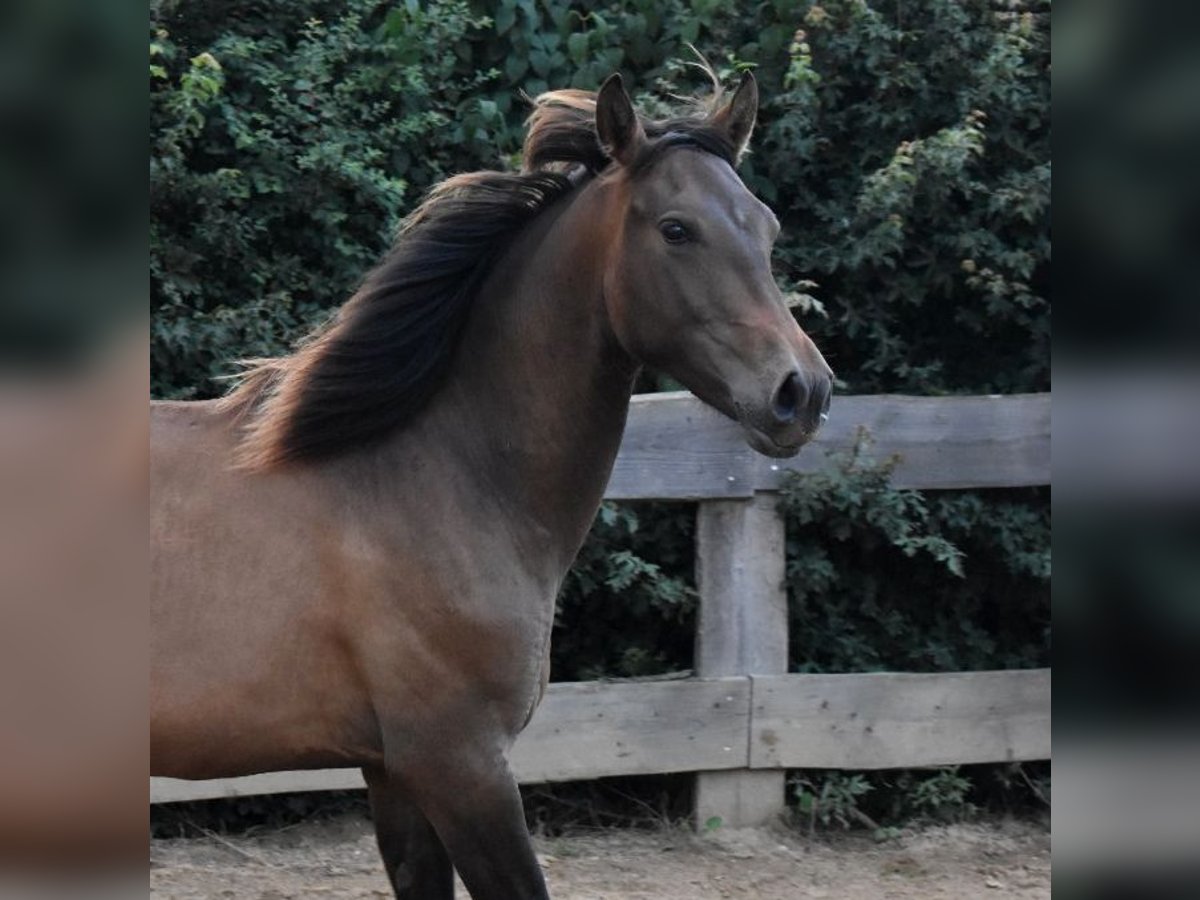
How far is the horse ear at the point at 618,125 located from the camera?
274 cm

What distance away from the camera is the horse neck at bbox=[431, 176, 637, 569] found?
2.79 metres

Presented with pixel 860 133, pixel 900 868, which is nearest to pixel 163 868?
pixel 900 868

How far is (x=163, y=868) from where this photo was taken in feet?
14.1

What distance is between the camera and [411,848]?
2.95m

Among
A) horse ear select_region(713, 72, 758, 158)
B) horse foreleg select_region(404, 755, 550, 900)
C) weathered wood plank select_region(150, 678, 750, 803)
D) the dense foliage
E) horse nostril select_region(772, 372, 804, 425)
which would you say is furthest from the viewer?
the dense foliage

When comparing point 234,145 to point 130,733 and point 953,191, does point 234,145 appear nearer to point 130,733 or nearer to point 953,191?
point 953,191

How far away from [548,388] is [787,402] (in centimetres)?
55

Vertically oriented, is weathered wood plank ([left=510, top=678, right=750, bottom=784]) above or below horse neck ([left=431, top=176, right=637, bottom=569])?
below

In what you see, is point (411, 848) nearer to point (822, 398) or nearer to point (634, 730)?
point (822, 398)

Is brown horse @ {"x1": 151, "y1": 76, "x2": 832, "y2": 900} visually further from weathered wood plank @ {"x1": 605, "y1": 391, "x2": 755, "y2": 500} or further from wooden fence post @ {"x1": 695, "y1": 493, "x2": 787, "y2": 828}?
wooden fence post @ {"x1": 695, "y1": 493, "x2": 787, "y2": 828}

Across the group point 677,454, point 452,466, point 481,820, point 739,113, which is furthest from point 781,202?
Answer: point 481,820

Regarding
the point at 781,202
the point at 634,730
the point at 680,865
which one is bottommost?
the point at 680,865

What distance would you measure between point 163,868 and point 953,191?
3.79 m

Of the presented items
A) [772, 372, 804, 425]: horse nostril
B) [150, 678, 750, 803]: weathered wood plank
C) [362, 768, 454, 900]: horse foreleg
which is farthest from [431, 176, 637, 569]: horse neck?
[150, 678, 750, 803]: weathered wood plank
